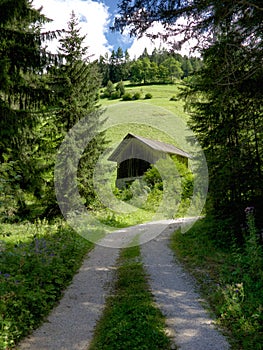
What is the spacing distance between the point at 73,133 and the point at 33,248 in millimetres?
8807

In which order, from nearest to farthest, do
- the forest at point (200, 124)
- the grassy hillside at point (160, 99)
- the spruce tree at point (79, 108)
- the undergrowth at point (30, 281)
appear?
the undergrowth at point (30, 281), the forest at point (200, 124), the spruce tree at point (79, 108), the grassy hillside at point (160, 99)

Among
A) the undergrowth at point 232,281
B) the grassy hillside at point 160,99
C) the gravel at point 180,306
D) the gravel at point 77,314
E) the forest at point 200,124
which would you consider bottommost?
the gravel at point 77,314

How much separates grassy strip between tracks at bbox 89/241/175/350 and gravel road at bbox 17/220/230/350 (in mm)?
162

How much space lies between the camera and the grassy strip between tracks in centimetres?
426

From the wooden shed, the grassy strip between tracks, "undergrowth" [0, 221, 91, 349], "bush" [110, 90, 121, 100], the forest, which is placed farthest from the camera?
"bush" [110, 90, 121, 100]

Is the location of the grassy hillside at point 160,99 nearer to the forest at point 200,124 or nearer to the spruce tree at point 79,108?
the spruce tree at point 79,108

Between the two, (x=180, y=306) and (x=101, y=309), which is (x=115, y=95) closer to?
(x=101, y=309)

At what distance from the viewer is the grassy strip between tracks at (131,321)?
14.0 feet

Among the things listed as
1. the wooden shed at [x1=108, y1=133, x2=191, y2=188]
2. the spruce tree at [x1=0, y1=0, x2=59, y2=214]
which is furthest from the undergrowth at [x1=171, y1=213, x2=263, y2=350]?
the wooden shed at [x1=108, y1=133, x2=191, y2=188]

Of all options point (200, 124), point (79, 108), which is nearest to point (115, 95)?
point (79, 108)

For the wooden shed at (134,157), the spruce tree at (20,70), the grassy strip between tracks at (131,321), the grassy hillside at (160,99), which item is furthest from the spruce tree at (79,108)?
the grassy hillside at (160,99)

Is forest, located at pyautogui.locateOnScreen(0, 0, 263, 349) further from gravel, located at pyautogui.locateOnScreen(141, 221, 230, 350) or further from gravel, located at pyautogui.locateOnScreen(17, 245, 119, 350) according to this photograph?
gravel, located at pyautogui.locateOnScreen(141, 221, 230, 350)

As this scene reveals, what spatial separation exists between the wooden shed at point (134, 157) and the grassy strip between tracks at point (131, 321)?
19421mm

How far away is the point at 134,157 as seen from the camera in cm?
2786
